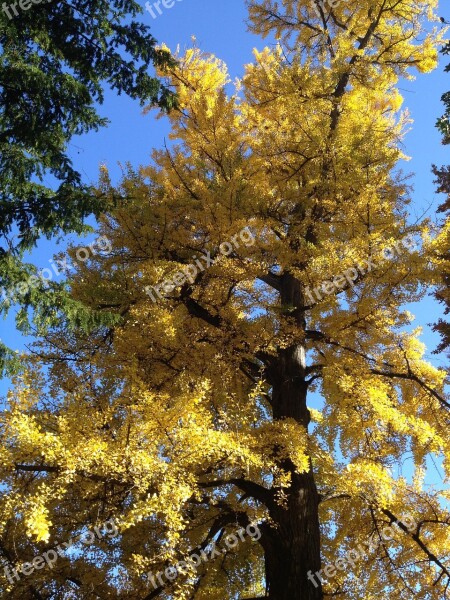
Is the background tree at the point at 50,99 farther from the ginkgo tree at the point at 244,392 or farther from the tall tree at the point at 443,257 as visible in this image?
the tall tree at the point at 443,257

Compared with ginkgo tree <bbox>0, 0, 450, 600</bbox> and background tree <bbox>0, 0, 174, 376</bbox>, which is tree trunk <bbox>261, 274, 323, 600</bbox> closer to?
ginkgo tree <bbox>0, 0, 450, 600</bbox>

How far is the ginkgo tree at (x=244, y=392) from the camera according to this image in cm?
402

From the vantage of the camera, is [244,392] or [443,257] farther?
[244,392]

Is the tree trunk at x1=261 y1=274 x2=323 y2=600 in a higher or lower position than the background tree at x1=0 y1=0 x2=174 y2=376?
lower

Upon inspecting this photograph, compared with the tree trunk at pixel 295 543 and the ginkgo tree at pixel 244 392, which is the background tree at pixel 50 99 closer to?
the ginkgo tree at pixel 244 392

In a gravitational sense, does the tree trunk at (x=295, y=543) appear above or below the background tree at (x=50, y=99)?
below

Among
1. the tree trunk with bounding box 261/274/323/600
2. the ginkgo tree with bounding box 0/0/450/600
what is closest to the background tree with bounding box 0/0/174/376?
the ginkgo tree with bounding box 0/0/450/600

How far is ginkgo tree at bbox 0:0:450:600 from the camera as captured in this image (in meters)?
4.02

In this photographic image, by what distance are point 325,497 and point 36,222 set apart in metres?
4.38

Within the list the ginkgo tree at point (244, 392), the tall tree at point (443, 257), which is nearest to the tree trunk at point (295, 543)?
the ginkgo tree at point (244, 392)

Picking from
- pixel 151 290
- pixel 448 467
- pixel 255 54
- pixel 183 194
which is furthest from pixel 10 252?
pixel 255 54

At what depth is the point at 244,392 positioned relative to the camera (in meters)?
6.81

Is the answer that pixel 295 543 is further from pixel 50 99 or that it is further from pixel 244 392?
pixel 50 99

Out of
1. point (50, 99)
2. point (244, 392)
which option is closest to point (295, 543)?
point (244, 392)
